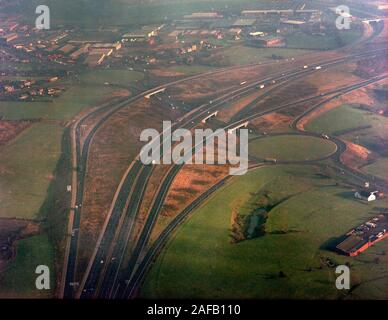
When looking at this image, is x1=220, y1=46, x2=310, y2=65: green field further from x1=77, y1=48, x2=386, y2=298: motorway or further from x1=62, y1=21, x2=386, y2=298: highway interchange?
x1=77, y1=48, x2=386, y2=298: motorway

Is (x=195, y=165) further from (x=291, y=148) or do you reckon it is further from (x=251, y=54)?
(x=251, y=54)

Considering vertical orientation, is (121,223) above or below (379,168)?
below

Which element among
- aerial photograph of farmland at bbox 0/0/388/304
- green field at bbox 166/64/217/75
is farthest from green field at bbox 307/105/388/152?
green field at bbox 166/64/217/75

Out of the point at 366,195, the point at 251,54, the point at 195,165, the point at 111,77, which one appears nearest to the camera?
the point at 366,195

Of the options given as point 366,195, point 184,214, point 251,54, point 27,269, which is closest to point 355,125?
point 366,195

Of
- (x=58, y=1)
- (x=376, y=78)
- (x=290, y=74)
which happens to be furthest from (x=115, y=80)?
(x=58, y=1)

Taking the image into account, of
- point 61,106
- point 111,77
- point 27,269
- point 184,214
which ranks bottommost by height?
point 27,269
